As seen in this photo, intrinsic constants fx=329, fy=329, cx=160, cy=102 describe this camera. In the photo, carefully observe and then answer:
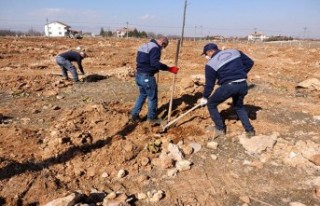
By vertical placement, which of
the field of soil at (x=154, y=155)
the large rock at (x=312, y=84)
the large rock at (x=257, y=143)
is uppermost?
Result: the large rock at (x=312, y=84)

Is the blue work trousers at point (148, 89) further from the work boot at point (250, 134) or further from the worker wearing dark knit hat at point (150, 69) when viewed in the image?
the work boot at point (250, 134)

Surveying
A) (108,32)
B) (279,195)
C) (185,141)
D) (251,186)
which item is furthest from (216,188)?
(108,32)

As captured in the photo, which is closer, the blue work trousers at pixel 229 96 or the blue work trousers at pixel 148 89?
the blue work trousers at pixel 229 96

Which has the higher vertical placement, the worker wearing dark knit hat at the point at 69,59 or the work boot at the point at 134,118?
the worker wearing dark knit hat at the point at 69,59

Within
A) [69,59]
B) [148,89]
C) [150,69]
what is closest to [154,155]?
[148,89]

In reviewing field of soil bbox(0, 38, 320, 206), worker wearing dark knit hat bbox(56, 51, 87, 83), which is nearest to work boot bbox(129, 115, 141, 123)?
field of soil bbox(0, 38, 320, 206)

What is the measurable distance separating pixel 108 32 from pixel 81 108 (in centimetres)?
6442

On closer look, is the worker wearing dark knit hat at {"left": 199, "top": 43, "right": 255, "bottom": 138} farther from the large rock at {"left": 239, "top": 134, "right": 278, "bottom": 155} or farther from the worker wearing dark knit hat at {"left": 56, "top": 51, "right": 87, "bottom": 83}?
the worker wearing dark knit hat at {"left": 56, "top": 51, "right": 87, "bottom": 83}

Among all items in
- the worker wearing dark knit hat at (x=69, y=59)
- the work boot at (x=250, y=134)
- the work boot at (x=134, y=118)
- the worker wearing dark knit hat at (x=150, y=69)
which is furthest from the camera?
the worker wearing dark knit hat at (x=69, y=59)

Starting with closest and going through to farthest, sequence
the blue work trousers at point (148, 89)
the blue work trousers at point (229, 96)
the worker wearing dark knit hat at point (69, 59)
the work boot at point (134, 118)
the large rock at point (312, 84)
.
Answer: the blue work trousers at point (229, 96) → the blue work trousers at point (148, 89) → the work boot at point (134, 118) → the large rock at point (312, 84) → the worker wearing dark knit hat at point (69, 59)

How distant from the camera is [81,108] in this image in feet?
24.9

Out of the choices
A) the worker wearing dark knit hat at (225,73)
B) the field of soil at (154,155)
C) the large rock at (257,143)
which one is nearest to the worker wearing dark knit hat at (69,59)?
the field of soil at (154,155)

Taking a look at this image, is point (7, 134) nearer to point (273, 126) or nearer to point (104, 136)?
point (104, 136)

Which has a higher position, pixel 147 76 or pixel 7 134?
pixel 147 76
